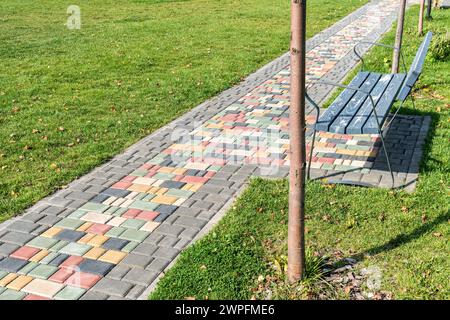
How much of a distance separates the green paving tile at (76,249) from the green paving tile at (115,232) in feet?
0.77

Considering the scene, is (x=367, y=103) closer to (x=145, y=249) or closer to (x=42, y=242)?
(x=145, y=249)

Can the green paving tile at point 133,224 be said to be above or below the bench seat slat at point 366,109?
below

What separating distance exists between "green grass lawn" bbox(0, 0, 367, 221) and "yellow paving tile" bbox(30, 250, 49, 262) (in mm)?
799

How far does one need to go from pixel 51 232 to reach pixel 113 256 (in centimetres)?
75


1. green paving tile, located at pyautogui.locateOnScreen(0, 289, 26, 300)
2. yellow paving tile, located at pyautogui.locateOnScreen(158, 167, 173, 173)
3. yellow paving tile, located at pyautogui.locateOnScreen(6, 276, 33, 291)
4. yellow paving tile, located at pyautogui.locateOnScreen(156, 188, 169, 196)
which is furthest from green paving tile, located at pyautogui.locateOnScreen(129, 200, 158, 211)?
green paving tile, located at pyautogui.locateOnScreen(0, 289, 26, 300)

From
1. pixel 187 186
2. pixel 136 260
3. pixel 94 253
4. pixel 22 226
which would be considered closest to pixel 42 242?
pixel 22 226

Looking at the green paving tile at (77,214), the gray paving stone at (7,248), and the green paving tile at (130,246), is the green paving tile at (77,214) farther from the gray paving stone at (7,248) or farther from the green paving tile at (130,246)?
the green paving tile at (130,246)

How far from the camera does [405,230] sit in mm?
4770

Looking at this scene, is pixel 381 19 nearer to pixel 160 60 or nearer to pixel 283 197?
pixel 160 60

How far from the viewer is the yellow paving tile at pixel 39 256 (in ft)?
14.8

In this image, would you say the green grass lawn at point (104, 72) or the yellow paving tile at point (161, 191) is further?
the green grass lawn at point (104, 72)

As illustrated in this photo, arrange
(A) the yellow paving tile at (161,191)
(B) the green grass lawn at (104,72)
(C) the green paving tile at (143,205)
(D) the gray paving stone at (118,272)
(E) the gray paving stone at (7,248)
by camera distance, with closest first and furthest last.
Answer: (D) the gray paving stone at (118,272)
(E) the gray paving stone at (7,248)
(C) the green paving tile at (143,205)
(A) the yellow paving tile at (161,191)
(B) the green grass lawn at (104,72)

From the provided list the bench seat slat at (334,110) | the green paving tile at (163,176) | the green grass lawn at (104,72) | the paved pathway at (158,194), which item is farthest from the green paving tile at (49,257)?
the bench seat slat at (334,110)
